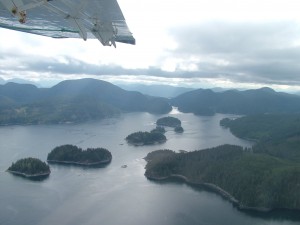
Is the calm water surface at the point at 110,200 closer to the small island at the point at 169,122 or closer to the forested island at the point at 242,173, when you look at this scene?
the forested island at the point at 242,173

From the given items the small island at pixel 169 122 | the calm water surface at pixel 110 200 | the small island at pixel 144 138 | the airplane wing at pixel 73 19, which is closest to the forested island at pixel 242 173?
the calm water surface at pixel 110 200

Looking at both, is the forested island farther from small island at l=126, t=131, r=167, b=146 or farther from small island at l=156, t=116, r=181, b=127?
small island at l=156, t=116, r=181, b=127

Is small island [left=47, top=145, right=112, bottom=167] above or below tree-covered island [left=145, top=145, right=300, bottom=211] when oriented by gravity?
below

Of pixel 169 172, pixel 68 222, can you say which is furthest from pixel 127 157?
pixel 68 222

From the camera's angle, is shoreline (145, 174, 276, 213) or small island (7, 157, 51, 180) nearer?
shoreline (145, 174, 276, 213)

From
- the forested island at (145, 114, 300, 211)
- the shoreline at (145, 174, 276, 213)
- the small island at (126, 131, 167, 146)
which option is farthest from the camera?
the small island at (126, 131, 167, 146)

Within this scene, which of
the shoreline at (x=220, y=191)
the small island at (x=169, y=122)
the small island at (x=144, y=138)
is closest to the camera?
the shoreline at (x=220, y=191)

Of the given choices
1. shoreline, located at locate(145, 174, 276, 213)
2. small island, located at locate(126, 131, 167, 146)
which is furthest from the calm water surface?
small island, located at locate(126, 131, 167, 146)

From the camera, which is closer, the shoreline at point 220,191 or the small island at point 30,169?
the shoreline at point 220,191
